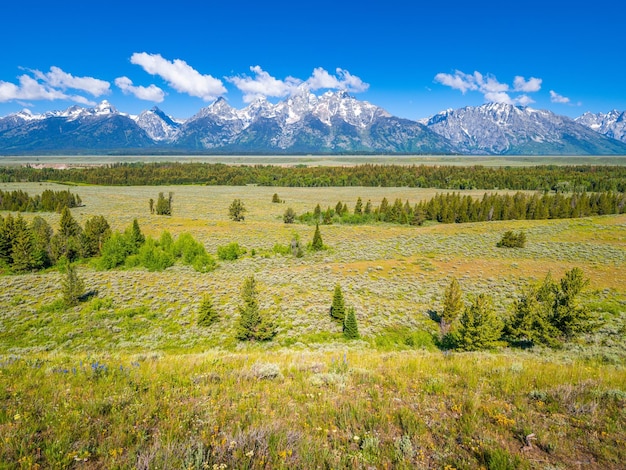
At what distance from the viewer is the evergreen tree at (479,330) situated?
795 inches

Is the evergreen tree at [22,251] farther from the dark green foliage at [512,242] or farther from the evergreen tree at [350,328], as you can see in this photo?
the dark green foliage at [512,242]

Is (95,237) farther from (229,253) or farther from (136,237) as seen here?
(229,253)

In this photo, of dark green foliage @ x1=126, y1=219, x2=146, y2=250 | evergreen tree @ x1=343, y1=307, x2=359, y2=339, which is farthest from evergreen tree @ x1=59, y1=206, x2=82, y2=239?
evergreen tree @ x1=343, y1=307, x2=359, y2=339

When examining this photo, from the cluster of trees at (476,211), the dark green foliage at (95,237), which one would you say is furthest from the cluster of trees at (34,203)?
the cluster of trees at (476,211)

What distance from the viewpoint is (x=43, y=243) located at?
1799 inches

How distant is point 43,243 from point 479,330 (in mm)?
58908

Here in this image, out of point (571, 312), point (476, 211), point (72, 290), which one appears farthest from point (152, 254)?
point (476, 211)

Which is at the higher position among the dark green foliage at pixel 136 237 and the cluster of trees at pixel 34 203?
the cluster of trees at pixel 34 203

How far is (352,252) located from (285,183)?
436 feet

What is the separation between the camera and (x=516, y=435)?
5.41 meters

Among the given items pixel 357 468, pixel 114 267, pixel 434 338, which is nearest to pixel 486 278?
pixel 434 338

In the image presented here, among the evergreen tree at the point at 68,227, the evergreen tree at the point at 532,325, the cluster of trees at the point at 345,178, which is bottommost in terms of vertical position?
the evergreen tree at the point at 532,325

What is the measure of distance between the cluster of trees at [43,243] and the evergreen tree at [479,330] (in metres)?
54.8

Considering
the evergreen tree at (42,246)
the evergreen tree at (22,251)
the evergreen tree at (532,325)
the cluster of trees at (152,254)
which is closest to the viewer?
the evergreen tree at (532,325)
